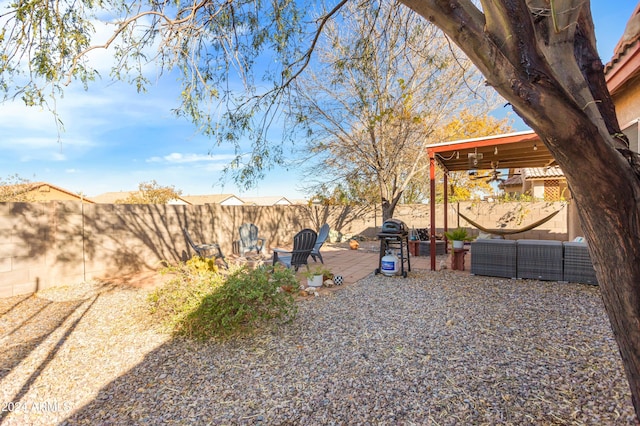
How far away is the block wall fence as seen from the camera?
4664 mm

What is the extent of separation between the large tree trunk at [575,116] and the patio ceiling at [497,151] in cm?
388

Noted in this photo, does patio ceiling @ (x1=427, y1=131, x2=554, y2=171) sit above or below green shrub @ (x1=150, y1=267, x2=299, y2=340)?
above

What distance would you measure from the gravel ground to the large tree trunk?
95 centimetres

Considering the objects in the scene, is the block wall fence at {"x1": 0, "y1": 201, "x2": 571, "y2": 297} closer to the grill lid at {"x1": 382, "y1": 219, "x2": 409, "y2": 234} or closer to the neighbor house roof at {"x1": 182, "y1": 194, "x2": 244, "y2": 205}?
the grill lid at {"x1": 382, "y1": 219, "x2": 409, "y2": 234}

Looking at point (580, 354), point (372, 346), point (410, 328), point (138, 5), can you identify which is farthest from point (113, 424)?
point (138, 5)

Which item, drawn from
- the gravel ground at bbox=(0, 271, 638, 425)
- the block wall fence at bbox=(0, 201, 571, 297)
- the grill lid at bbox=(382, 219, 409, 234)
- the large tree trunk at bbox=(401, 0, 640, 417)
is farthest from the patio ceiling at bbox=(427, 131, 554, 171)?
the large tree trunk at bbox=(401, 0, 640, 417)

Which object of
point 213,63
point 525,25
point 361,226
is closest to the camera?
point 525,25

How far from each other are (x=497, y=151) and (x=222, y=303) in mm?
5863

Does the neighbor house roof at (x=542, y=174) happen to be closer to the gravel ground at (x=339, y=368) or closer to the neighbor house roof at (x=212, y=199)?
the gravel ground at (x=339, y=368)

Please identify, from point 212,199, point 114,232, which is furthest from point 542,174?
point 212,199

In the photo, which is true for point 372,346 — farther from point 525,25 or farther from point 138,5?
point 138,5

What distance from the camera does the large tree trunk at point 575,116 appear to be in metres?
1.00

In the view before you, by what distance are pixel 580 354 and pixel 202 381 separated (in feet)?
9.28

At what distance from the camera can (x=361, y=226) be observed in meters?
12.3
